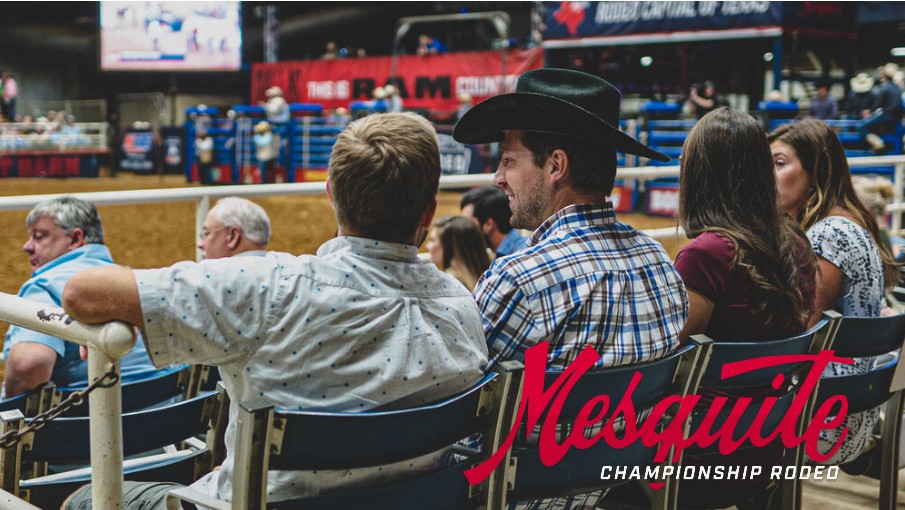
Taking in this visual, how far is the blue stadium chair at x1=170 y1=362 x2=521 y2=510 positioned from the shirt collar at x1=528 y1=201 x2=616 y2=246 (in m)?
0.46

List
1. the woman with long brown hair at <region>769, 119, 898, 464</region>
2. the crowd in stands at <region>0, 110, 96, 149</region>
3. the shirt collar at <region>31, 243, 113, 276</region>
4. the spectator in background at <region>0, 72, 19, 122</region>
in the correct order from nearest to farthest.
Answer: the woman with long brown hair at <region>769, 119, 898, 464</region>
the shirt collar at <region>31, 243, 113, 276</region>
the crowd in stands at <region>0, 110, 96, 149</region>
the spectator in background at <region>0, 72, 19, 122</region>

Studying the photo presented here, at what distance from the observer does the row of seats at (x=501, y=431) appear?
1.36m

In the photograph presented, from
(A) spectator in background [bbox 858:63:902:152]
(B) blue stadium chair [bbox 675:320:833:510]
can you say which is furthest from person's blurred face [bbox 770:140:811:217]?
(A) spectator in background [bbox 858:63:902:152]

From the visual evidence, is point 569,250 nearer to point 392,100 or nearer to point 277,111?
point 392,100

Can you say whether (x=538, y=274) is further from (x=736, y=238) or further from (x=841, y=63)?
(x=841, y=63)

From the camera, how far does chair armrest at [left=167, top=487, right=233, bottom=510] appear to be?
4.73ft

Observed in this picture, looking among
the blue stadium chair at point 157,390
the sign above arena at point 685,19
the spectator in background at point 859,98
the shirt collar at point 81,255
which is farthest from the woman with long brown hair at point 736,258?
the sign above arena at point 685,19

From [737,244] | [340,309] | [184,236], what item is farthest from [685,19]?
[340,309]

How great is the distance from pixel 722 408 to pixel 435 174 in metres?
0.90

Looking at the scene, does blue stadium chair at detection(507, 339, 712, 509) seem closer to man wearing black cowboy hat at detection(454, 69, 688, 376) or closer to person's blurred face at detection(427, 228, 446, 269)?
man wearing black cowboy hat at detection(454, 69, 688, 376)

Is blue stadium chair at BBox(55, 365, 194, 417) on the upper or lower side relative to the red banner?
lower

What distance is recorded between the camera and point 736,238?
7.15ft

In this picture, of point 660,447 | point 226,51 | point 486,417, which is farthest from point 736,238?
point 226,51

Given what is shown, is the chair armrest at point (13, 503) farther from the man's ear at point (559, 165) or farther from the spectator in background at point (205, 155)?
the spectator in background at point (205, 155)
